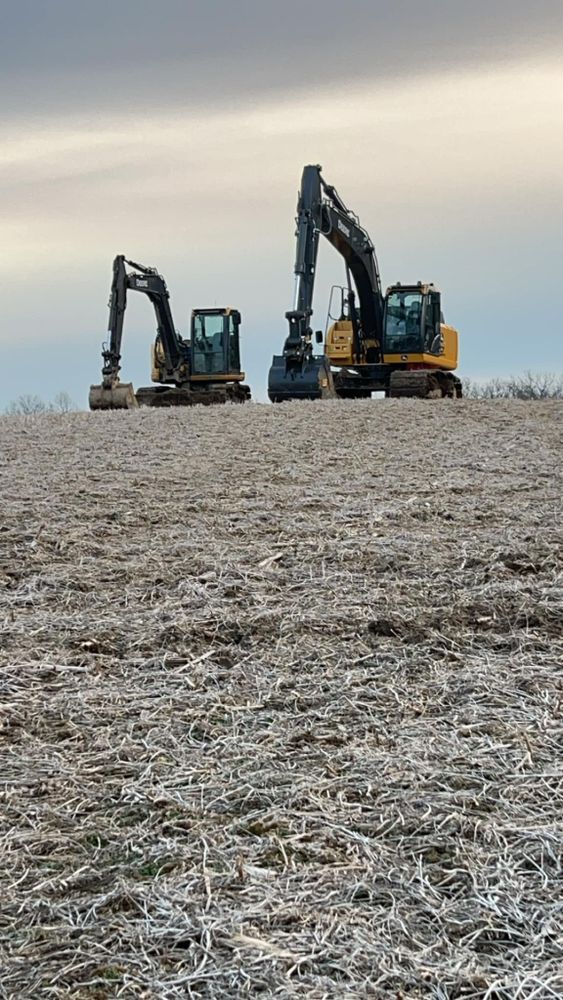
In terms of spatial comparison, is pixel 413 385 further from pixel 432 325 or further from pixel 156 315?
pixel 156 315

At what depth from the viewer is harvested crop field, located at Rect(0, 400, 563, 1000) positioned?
72.9 inches

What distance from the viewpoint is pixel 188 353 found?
23406mm

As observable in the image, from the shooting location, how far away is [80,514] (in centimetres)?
607

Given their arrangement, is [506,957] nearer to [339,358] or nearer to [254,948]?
[254,948]

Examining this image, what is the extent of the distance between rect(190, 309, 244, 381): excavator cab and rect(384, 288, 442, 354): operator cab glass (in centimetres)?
424

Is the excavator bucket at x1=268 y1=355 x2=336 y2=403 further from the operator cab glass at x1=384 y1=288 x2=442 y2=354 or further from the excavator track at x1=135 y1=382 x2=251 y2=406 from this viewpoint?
the excavator track at x1=135 y1=382 x2=251 y2=406

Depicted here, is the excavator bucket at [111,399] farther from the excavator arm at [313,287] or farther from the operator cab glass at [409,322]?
the operator cab glass at [409,322]

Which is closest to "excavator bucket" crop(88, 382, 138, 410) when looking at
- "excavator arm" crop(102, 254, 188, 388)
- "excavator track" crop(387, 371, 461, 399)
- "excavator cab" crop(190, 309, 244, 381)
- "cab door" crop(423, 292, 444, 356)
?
"excavator arm" crop(102, 254, 188, 388)

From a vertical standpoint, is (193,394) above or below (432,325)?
below

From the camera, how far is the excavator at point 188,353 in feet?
72.9

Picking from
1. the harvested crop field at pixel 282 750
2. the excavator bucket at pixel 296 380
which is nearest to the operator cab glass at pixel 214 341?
the excavator bucket at pixel 296 380

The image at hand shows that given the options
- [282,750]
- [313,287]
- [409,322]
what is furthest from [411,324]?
[282,750]

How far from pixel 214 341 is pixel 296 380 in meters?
5.90

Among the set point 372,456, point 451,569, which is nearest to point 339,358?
point 372,456
